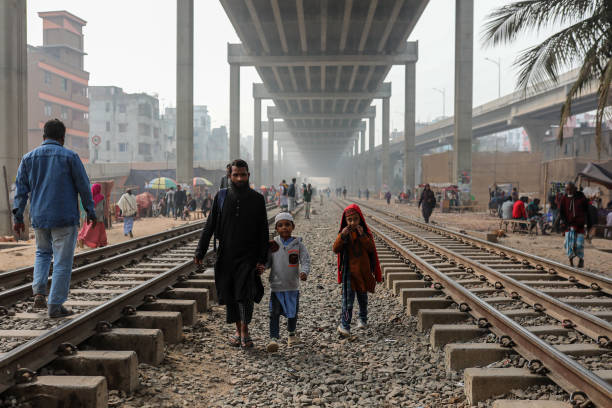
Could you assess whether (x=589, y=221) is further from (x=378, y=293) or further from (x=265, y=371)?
(x=265, y=371)

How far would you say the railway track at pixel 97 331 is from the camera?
3.22 m

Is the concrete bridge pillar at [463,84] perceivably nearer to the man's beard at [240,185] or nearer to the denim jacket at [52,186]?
the man's beard at [240,185]

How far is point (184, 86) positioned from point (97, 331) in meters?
28.9

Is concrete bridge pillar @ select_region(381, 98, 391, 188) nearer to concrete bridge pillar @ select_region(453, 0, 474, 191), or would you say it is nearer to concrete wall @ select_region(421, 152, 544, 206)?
concrete wall @ select_region(421, 152, 544, 206)

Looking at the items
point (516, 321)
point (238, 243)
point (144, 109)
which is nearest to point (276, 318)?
point (238, 243)

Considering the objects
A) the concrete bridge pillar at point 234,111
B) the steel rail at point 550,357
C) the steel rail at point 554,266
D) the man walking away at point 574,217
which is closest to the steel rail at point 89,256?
the steel rail at point 550,357

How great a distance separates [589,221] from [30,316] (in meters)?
8.88

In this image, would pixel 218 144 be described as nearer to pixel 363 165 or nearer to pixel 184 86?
pixel 363 165

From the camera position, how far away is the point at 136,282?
22.9 feet

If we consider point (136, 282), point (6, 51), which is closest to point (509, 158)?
point (6, 51)

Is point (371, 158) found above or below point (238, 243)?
above

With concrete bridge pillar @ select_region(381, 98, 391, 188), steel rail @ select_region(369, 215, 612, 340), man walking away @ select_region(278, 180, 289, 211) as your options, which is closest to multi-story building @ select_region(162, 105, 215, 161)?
concrete bridge pillar @ select_region(381, 98, 391, 188)

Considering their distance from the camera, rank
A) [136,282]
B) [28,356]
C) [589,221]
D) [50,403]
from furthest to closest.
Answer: [589,221] < [136,282] < [28,356] < [50,403]

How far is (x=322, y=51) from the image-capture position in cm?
4062
